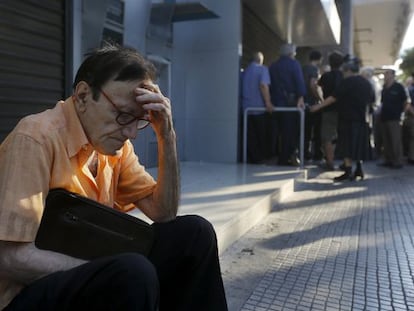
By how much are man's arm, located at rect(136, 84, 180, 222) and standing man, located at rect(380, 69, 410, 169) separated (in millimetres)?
7426

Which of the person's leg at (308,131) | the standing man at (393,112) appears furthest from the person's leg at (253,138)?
the standing man at (393,112)

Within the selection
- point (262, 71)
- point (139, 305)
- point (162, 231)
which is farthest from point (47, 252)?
point (262, 71)

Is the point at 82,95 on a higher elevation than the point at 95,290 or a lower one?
higher

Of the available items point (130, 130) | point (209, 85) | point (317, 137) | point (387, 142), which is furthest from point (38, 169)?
point (387, 142)

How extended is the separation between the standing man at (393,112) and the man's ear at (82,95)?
7778mm

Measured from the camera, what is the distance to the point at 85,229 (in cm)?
137

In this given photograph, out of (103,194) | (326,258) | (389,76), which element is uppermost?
(389,76)

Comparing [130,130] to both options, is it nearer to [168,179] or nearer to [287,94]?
[168,179]

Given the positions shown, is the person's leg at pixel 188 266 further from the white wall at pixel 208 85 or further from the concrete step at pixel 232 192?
the white wall at pixel 208 85

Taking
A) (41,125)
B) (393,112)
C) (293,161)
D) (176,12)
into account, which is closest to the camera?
(41,125)

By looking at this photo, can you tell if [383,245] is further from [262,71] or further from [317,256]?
[262,71]

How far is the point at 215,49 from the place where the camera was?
7.39 m

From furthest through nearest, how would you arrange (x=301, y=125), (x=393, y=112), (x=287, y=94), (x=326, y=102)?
1. (x=393, y=112)
2. (x=287, y=94)
3. (x=326, y=102)
4. (x=301, y=125)

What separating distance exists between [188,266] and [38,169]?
0.67 m
